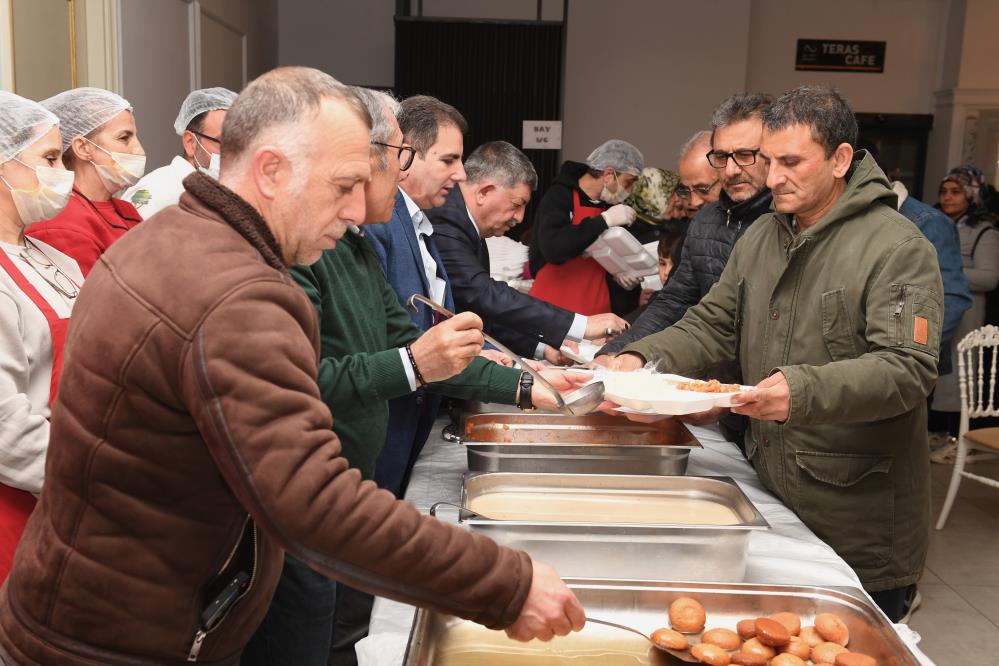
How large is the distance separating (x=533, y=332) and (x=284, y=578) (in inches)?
50.8

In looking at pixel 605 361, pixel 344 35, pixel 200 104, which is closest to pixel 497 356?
pixel 605 361

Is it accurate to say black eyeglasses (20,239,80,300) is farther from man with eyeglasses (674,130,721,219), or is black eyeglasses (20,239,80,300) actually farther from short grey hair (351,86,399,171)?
man with eyeglasses (674,130,721,219)

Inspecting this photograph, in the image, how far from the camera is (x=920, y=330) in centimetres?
144

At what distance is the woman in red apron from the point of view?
10.1 ft

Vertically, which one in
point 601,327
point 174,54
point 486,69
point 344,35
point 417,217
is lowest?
point 601,327

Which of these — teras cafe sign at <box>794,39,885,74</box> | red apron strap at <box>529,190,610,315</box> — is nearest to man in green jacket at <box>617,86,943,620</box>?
red apron strap at <box>529,190,610,315</box>

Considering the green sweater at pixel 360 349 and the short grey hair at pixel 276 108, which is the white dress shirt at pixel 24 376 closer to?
the green sweater at pixel 360 349

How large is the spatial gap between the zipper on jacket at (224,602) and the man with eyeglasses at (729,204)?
116 cm

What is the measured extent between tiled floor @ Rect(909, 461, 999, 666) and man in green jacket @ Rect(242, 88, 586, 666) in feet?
6.34

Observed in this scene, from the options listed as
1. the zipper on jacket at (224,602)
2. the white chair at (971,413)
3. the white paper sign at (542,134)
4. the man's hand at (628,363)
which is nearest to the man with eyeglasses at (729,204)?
the man's hand at (628,363)

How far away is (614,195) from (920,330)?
6.91 ft

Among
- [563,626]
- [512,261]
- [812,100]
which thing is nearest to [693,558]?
[563,626]

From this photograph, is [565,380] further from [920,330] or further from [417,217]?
[920,330]

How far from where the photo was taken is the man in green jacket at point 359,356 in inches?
51.6
